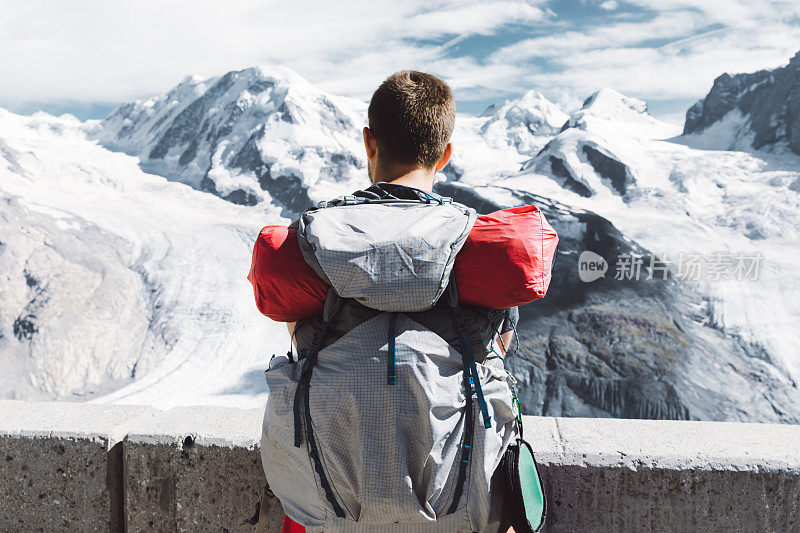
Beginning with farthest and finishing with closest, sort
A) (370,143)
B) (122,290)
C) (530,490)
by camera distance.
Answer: (122,290)
(370,143)
(530,490)

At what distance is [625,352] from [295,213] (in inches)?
999

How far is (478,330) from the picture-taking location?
119cm

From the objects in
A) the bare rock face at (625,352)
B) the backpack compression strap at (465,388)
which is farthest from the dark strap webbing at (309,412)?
the bare rock face at (625,352)

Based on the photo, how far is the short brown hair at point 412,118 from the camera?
4.20 feet

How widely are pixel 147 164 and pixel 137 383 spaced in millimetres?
25969

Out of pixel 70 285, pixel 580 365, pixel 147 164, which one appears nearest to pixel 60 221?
pixel 70 285

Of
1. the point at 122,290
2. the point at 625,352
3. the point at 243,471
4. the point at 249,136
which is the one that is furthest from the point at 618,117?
the point at 243,471

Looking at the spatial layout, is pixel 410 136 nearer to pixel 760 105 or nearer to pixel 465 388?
pixel 465 388

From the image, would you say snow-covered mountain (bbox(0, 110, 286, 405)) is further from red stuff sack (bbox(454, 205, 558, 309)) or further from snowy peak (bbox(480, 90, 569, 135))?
red stuff sack (bbox(454, 205, 558, 309))

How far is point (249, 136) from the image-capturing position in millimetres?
51500

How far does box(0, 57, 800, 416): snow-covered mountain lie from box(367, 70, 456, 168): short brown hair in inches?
1225

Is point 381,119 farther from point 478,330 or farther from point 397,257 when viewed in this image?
point 478,330

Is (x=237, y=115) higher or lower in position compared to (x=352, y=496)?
lower

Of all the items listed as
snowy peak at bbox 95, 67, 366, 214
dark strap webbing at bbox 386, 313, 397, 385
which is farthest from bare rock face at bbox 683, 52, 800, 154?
dark strap webbing at bbox 386, 313, 397, 385
